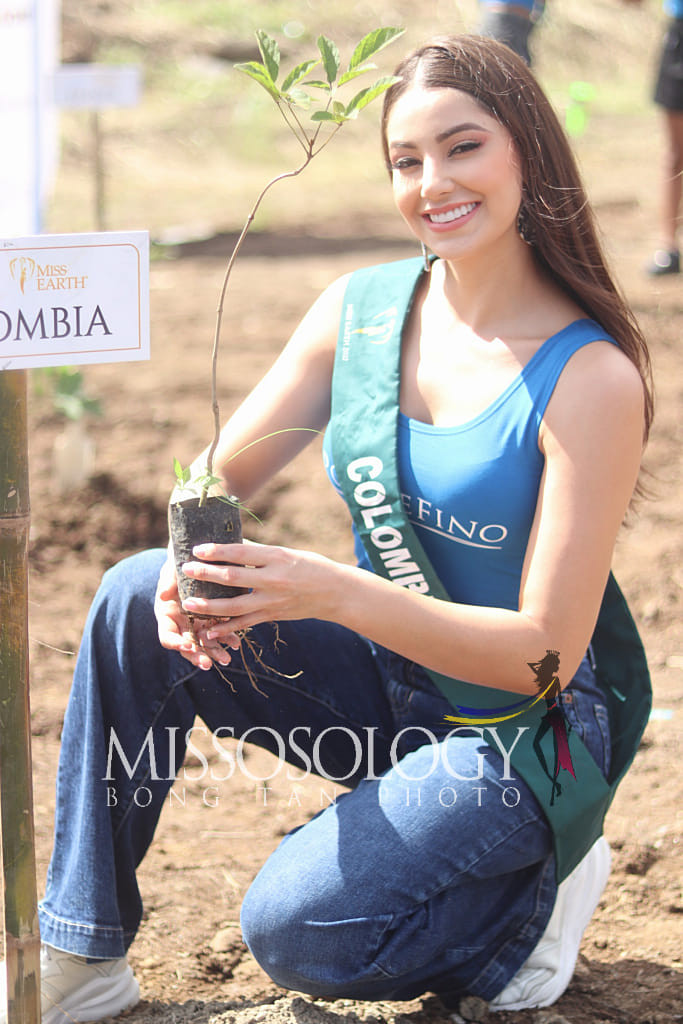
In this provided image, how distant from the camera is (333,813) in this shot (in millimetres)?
1521

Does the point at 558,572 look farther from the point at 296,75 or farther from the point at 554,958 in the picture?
the point at 296,75

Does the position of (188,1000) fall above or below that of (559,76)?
below

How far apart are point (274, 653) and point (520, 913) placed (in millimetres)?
479

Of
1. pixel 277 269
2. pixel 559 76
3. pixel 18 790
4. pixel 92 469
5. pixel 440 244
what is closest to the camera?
pixel 18 790

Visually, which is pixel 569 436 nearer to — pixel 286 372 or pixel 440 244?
pixel 440 244

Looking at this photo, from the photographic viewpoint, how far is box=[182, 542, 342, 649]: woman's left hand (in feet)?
4.21

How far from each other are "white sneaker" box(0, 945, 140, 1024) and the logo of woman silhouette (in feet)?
2.03

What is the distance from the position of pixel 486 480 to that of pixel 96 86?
2668 millimetres

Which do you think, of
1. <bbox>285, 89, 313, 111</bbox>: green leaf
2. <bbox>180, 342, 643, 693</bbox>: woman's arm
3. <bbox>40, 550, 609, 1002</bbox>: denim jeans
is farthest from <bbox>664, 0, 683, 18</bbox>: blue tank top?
<bbox>285, 89, 313, 111</bbox>: green leaf

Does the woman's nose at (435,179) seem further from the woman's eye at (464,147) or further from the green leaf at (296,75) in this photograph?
the green leaf at (296,75)

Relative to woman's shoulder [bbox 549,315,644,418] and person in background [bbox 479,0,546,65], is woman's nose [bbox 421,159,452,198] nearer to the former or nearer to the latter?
woman's shoulder [bbox 549,315,644,418]

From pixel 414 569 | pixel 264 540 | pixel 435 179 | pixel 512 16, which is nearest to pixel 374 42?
pixel 435 179

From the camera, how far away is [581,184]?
1.58 meters

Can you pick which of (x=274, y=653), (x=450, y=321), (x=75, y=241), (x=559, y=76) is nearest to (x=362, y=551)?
(x=274, y=653)
